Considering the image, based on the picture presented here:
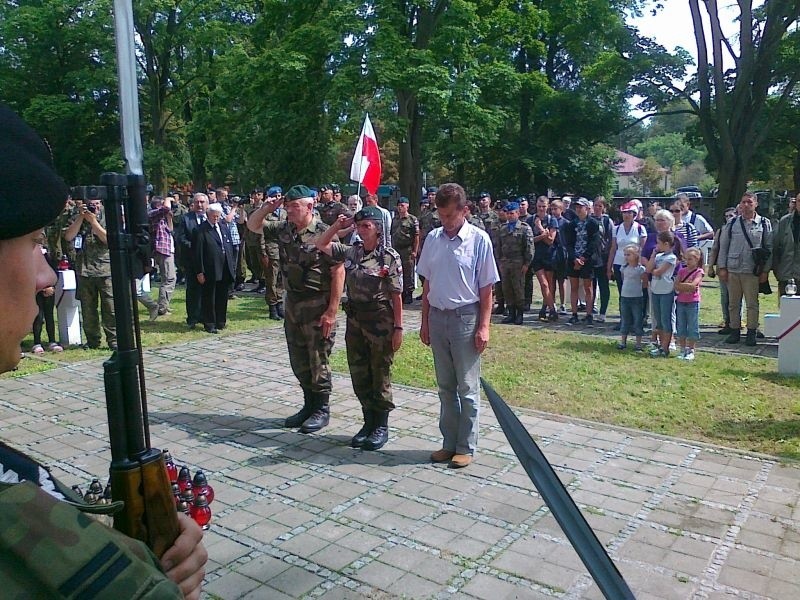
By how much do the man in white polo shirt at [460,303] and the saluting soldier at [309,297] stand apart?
1.06m

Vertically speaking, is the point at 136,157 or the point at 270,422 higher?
the point at 136,157

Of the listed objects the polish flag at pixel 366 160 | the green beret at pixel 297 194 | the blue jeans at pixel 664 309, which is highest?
the polish flag at pixel 366 160

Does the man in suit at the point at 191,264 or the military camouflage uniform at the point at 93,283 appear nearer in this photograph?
the military camouflage uniform at the point at 93,283

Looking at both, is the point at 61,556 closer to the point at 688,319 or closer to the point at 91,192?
the point at 91,192

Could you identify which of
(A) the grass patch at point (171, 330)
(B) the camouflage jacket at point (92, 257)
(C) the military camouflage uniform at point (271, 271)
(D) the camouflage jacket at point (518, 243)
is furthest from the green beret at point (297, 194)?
(D) the camouflage jacket at point (518, 243)

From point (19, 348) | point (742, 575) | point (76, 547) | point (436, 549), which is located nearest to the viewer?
point (76, 547)

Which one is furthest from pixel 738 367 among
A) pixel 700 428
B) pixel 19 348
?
pixel 19 348

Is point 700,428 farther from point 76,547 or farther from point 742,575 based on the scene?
point 76,547

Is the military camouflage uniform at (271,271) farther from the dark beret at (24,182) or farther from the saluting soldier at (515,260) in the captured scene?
the dark beret at (24,182)

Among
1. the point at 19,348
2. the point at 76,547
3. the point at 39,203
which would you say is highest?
the point at 39,203

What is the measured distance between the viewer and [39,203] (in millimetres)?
985

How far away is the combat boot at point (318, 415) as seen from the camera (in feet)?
20.7

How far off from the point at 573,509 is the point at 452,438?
3939mm

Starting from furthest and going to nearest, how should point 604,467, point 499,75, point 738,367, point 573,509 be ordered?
point 499,75
point 738,367
point 604,467
point 573,509
